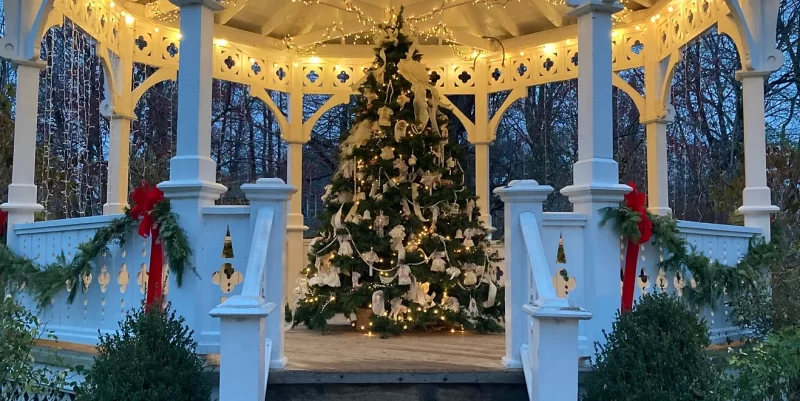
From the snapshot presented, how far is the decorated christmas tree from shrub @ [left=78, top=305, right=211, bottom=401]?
7.57ft

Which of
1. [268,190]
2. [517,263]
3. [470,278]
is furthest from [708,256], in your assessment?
[268,190]

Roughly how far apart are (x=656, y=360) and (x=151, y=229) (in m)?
2.98

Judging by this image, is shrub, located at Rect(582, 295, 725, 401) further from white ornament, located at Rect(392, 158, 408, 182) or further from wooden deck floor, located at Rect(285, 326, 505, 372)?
white ornament, located at Rect(392, 158, 408, 182)

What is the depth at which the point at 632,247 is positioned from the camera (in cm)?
429

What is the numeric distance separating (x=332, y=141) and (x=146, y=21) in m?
10.6

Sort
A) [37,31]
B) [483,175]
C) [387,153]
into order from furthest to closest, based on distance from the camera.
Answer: [483,175] < [387,153] < [37,31]

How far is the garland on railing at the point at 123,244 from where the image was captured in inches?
159

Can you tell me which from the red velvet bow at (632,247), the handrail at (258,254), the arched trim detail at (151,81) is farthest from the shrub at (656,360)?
the arched trim detail at (151,81)

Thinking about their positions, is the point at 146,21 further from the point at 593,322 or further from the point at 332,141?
the point at 332,141

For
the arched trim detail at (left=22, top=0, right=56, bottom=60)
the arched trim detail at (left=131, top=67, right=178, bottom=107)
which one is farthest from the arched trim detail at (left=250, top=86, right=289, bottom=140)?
the arched trim detail at (left=22, top=0, right=56, bottom=60)

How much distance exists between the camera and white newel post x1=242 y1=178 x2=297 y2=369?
13.2 feet

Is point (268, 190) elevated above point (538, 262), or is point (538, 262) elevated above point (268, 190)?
point (268, 190)

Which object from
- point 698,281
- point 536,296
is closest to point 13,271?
point 536,296

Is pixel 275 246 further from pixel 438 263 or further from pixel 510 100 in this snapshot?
pixel 510 100
